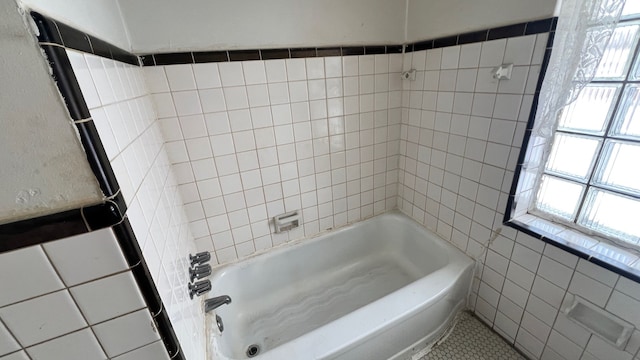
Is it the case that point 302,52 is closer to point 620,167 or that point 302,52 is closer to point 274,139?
point 274,139

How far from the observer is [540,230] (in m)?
1.15

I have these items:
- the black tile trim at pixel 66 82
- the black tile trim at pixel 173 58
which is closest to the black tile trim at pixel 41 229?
the black tile trim at pixel 66 82

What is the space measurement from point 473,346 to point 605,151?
1.13 m

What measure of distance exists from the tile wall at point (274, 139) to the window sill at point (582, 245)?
0.90 m

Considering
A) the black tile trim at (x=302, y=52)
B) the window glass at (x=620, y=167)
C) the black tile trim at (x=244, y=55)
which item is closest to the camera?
the window glass at (x=620, y=167)

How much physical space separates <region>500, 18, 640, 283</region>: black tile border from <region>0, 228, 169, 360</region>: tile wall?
1.46 meters

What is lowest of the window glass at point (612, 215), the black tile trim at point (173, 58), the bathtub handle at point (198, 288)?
the bathtub handle at point (198, 288)

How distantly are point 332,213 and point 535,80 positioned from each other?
1298 mm

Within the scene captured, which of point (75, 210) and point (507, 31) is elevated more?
point (507, 31)

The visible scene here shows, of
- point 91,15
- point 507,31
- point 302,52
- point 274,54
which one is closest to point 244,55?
point 274,54

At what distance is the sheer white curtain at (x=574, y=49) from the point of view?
0.82 metres

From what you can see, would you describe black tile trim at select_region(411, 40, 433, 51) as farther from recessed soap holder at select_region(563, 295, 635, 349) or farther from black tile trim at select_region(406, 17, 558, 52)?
recessed soap holder at select_region(563, 295, 635, 349)

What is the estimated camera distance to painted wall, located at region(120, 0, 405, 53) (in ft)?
3.64

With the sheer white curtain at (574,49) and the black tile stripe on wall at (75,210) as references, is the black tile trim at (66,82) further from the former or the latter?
the sheer white curtain at (574,49)
